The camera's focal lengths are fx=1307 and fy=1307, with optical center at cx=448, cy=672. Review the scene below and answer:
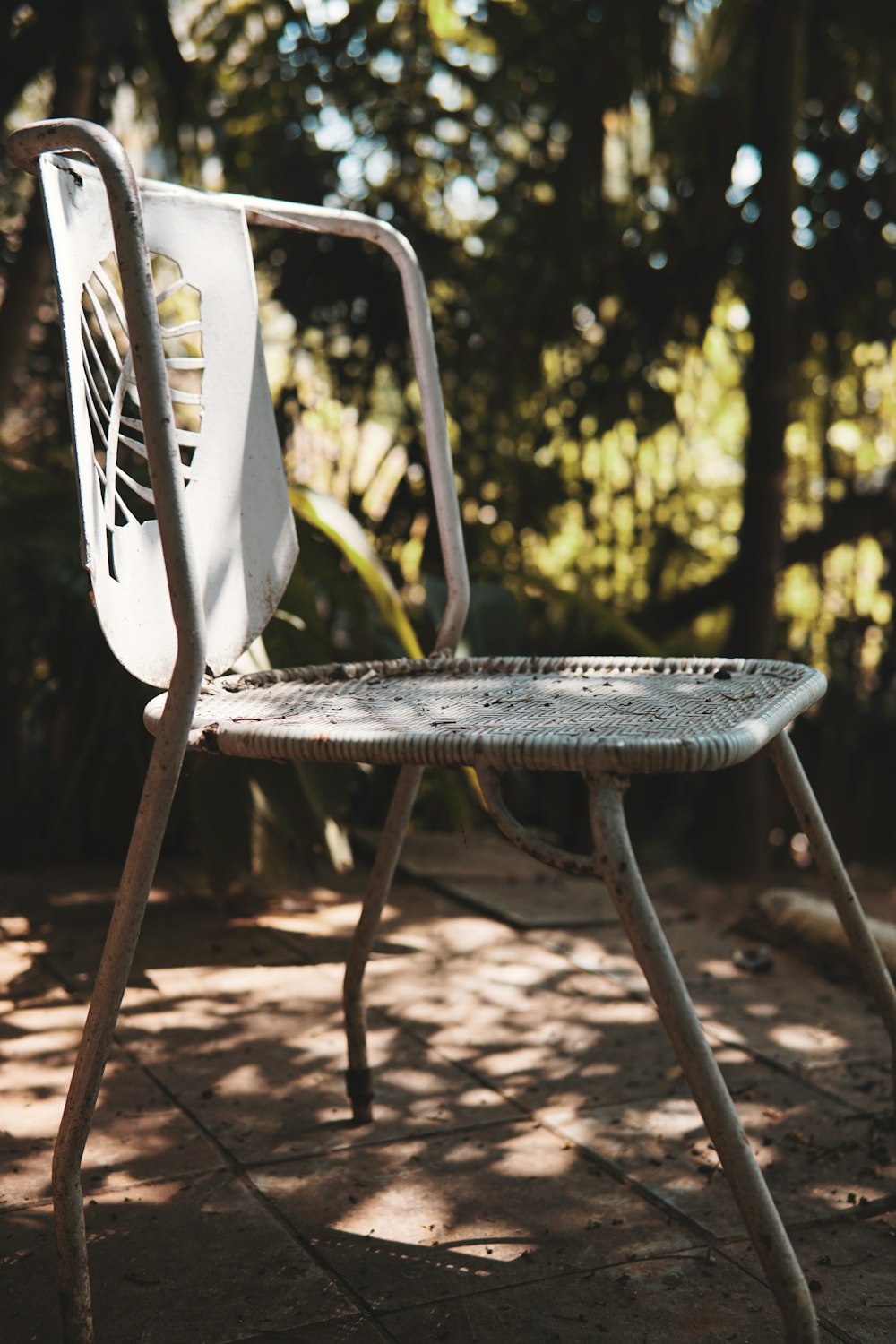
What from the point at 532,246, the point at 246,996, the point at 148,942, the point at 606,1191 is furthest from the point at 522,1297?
the point at 532,246

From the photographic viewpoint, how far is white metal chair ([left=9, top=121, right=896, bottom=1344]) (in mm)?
881

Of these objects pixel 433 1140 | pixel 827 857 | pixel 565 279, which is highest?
pixel 565 279

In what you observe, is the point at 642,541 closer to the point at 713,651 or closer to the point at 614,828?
the point at 713,651

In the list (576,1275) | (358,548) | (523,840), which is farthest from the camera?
(358,548)

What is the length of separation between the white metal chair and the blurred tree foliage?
3.78 ft

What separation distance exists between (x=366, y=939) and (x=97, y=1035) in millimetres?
503

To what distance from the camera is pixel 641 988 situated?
2.08m

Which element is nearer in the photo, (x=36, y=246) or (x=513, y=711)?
(x=513, y=711)

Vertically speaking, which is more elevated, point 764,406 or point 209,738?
point 764,406

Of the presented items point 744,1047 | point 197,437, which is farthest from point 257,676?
point 744,1047

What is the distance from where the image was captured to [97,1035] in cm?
100

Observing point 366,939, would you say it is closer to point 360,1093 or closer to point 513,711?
point 360,1093

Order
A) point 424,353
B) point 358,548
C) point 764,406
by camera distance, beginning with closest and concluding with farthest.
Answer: point 424,353
point 358,548
point 764,406

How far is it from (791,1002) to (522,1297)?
102cm
